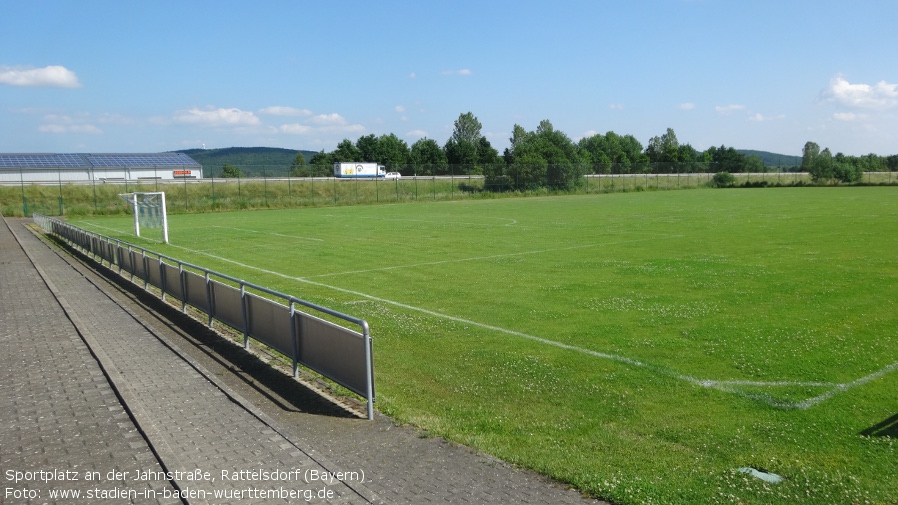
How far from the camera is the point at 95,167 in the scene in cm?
10094

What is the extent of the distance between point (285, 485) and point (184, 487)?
870mm

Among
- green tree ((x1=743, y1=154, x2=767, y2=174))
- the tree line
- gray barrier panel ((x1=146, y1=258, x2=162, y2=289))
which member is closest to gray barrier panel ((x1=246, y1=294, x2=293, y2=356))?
gray barrier panel ((x1=146, y1=258, x2=162, y2=289))

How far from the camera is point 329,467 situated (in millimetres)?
6211

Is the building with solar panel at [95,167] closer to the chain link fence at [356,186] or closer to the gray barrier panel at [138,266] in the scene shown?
the chain link fence at [356,186]

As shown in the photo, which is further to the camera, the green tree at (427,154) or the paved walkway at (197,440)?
the green tree at (427,154)

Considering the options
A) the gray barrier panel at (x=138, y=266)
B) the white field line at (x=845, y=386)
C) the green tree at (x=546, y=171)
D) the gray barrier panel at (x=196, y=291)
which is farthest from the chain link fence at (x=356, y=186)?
the white field line at (x=845, y=386)

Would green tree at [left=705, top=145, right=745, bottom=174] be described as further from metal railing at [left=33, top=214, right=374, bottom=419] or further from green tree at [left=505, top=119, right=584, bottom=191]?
metal railing at [left=33, top=214, right=374, bottom=419]

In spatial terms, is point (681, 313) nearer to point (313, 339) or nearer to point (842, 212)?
point (313, 339)

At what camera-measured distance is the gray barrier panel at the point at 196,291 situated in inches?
502

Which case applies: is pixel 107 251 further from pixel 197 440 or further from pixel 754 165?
pixel 754 165

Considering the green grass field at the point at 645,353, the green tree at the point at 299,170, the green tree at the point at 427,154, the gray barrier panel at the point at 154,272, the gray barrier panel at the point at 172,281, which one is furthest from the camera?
the green tree at the point at 427,154

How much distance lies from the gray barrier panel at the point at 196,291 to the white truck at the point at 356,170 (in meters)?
84.8

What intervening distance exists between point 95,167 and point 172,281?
326 ft

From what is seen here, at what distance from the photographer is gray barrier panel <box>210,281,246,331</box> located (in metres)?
11.2
